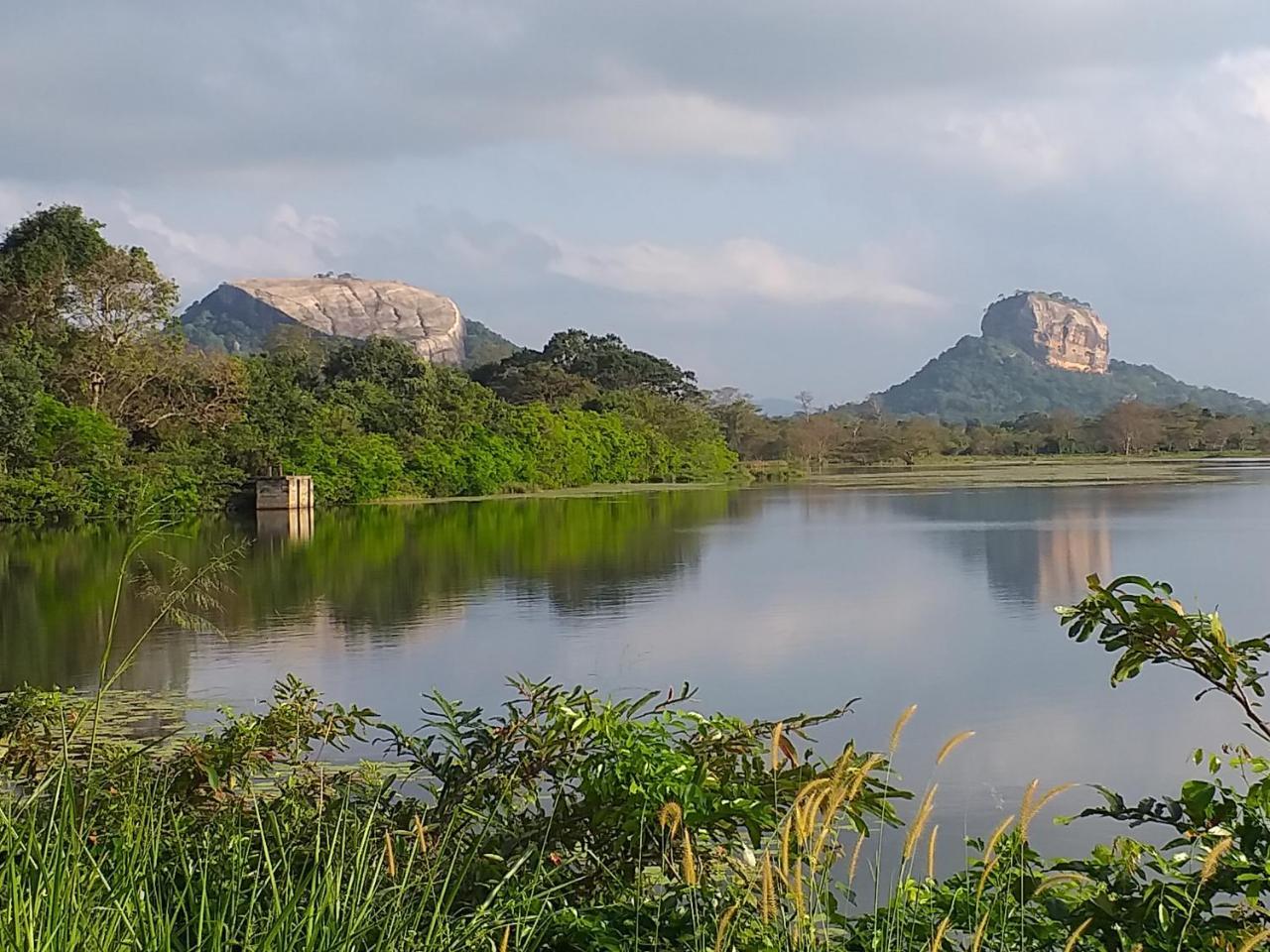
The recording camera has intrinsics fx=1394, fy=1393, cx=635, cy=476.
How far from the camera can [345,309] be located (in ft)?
335

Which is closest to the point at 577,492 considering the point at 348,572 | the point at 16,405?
the point at 16,405

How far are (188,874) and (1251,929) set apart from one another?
1.35 m

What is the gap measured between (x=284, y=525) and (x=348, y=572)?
7936 mm

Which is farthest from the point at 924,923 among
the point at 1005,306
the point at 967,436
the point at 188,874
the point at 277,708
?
the point at 1005,306

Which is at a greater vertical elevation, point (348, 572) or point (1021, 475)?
point (1021, 475)

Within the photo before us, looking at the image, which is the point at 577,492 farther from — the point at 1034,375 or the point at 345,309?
the point at 1034,375

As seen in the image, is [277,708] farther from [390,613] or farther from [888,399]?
[888,399]

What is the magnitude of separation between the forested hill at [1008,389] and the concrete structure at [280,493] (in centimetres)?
8253

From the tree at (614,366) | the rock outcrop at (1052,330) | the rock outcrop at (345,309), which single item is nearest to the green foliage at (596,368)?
the tree at (614,366)

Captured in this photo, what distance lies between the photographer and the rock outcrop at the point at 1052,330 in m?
117

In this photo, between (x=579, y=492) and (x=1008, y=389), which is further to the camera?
(x=1008, y=389)

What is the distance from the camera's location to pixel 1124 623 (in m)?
1.98

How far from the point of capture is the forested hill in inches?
4151

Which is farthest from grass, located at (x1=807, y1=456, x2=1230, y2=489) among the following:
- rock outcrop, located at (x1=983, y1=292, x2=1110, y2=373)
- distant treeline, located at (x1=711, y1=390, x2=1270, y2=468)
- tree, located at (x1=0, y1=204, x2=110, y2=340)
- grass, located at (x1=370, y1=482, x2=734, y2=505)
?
rock outcrop, located at (x1=983, y1=292, x2=1110, y2=373)
